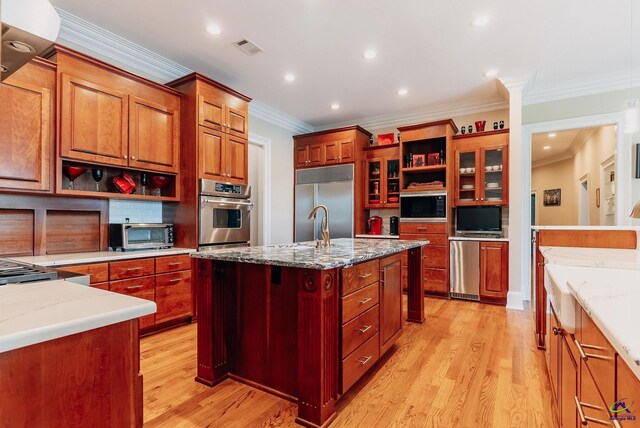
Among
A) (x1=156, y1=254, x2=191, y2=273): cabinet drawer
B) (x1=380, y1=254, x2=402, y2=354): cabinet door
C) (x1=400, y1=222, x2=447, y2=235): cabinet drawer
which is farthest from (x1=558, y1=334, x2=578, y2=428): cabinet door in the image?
(x1=400, y1=222, x2=447, y2=235): cabinet drawer

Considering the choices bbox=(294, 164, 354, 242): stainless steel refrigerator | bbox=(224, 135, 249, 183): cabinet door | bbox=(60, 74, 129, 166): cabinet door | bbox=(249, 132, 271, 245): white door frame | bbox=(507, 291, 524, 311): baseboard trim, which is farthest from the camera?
bbox=(294, 164, 354, 242): stainless steel refrigerator

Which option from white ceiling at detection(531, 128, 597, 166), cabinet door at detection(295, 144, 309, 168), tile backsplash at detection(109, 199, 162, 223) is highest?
white ceiling at detection(531, 128, 597, 166)

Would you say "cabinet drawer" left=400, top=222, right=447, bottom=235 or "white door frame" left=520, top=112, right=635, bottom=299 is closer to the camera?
"white door frame" left=520, top=112, right=635, bottom=299

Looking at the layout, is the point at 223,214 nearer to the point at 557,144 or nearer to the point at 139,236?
the point at 139,236

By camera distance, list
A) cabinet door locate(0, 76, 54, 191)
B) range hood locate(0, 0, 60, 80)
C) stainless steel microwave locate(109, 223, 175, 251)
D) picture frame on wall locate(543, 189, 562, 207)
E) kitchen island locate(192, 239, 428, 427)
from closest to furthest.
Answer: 1. range hood locate(0, 0, 60, 80)
2. kitchen island locate(192, 239, 428, 427)
3. cabinet door locate(0, 76, 54, 191)
4. stainless steel microwave locate(109, 223, 175, 251)
5. picture frame on wall locate(543, 189, 562, 207)

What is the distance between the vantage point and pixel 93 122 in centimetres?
279

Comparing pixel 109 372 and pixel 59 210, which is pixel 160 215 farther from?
pixel 109 372

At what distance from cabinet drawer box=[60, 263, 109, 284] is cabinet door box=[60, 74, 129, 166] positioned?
0.90 m

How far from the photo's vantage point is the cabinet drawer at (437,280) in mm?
4426

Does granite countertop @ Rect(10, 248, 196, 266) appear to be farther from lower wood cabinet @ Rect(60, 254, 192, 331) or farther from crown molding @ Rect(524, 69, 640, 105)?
crown molding @ Rect(524, 69, 640, 105)

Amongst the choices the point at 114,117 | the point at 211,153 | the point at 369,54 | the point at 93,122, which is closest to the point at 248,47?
the point at 211,153

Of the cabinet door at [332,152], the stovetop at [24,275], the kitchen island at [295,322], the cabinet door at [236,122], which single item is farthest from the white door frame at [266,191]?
the stovetop at [24,275]

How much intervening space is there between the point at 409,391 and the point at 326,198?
365 cm

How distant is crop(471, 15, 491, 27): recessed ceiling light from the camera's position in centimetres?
276
